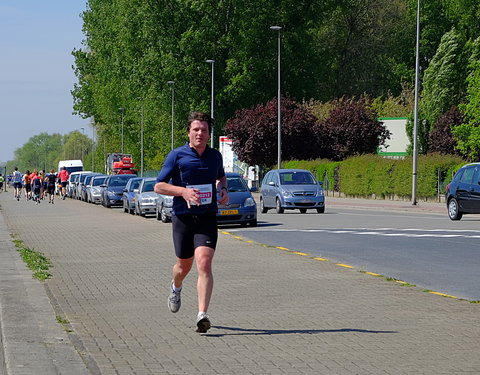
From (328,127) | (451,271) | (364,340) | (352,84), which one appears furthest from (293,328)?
(352,84)

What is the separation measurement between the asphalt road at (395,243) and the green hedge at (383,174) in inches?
532

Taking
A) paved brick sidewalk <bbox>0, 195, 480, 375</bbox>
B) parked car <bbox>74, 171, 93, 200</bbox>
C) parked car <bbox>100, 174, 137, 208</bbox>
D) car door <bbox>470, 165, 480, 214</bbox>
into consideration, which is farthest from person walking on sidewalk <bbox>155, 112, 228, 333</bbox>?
parked car <bbox>74, 171, 93, 200</bbox>

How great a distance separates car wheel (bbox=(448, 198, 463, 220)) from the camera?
105 ft

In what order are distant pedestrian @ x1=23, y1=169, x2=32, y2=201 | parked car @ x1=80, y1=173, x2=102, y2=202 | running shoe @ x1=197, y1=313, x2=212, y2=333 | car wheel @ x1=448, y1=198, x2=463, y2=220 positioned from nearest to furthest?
running shoe @ x1=197, y1=313, x2=212, y2=333 → car wheel @ x1=448, y1=198, x2=463, y2=220 → parked car @ x1=80, y1=173, x2=102, y2=202 → distant pedestrian @ x1=23, y1=169, x2=32, y2=201

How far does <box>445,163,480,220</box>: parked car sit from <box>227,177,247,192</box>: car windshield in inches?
264

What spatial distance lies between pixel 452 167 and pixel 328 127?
70.6 feet

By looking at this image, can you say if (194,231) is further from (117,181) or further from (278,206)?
(117,181)

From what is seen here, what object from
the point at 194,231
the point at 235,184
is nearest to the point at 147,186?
the point at 235,184

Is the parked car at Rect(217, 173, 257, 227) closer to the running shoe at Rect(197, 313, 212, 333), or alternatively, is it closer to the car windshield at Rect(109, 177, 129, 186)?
the running shoe at Rect(197, 313, 212, 333)

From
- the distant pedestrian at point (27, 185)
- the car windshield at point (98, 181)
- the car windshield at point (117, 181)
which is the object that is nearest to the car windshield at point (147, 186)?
the car windshield at point (117, 181)

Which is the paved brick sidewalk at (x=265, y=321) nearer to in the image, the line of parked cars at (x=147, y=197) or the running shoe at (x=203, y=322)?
the running shoe at (x=203, y=322)

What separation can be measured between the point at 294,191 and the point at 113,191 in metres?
14.5

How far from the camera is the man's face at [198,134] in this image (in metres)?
9.72

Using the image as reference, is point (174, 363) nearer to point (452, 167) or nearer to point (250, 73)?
point (452, 167)
